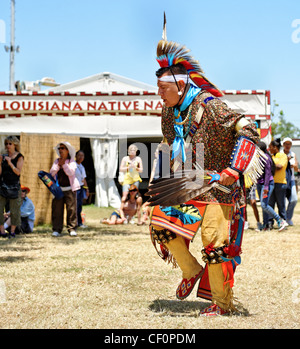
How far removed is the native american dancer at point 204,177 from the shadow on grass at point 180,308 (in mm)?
159

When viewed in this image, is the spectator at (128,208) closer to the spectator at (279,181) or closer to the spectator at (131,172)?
the spectator at (131,172)

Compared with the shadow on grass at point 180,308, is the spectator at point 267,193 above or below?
above

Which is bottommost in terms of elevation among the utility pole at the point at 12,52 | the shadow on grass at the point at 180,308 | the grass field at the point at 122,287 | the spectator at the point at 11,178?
the shadow on grass at the point at 180,308

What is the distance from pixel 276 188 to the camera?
1115 cm

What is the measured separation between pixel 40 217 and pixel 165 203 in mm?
8389

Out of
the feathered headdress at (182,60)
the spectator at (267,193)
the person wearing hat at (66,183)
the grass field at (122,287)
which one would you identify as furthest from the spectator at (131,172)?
the feathered headdress at (182,60)

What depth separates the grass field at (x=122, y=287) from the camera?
4.07 metres

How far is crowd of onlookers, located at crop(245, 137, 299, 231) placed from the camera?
34.5ft

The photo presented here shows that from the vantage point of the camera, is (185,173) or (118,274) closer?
(185,173)

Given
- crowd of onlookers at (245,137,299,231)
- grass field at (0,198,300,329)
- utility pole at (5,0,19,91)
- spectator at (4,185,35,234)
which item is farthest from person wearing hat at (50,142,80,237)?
utility pole at (5,0,19,91)

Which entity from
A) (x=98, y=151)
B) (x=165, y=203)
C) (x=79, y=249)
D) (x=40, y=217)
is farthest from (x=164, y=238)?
(x=98, y=151)

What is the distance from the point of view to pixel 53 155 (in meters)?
12.5
